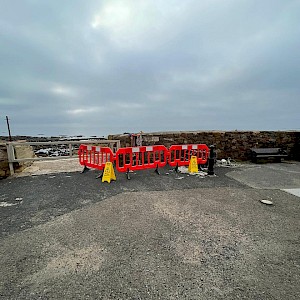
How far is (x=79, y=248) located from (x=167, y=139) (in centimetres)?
660

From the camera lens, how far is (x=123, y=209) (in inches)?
148

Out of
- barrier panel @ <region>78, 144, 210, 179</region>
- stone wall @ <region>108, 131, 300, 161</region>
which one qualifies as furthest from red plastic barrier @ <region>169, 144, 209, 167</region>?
stone wall @ <region>108, 131, 300, 161</region>

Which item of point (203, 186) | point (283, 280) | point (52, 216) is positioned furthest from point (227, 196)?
point (52, 216)

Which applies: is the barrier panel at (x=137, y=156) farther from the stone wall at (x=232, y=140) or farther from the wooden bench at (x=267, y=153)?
the wooden bench at (x=267, y=153)

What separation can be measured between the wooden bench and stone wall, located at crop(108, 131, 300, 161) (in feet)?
1.57

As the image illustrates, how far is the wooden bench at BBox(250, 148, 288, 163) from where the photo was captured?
9031mm

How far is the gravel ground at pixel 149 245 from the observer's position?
191 cm

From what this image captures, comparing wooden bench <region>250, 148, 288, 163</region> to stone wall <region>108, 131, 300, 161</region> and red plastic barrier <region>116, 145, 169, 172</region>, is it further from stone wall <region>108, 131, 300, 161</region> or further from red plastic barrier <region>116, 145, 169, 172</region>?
red plastic barrier <region>116, 145, 169, 172</region>

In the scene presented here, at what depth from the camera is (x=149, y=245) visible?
8.51 feet

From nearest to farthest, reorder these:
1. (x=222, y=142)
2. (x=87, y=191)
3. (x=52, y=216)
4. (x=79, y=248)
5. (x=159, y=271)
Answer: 1. (x=159, y=271)
2. (x=79, y=248)
3. (x=52, y=216)
4. (x=87, y=191)
5. (x=222, y=142)

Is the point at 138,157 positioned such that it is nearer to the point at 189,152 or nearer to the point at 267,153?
the point at 189,152

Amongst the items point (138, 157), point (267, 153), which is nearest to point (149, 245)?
point (138, 157)

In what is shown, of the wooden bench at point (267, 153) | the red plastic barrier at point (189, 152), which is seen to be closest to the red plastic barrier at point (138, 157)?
the red plastic barrier at point (189, 152)

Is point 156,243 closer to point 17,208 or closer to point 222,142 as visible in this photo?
point 17,208
